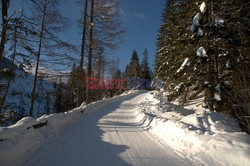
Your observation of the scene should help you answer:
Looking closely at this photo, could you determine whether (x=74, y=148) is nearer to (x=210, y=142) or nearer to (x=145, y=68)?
(x=210, y=142)

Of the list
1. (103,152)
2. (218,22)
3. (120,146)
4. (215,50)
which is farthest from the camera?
(215,50)

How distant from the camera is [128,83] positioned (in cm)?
4609

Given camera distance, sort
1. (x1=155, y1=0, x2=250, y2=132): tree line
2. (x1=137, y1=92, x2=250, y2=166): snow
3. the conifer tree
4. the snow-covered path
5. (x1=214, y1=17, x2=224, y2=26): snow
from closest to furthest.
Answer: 1. (x1=137, y1=92, x2=250, y2=166): snow
2. the snow-covered path
3. (x1=155, y1=0, x2=250, y2=132): tree line
4. (x1=214, y1=17, x2=224, y2=26): snow
5. the conifer tree

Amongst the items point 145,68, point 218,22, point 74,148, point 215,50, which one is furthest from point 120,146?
point 145,68

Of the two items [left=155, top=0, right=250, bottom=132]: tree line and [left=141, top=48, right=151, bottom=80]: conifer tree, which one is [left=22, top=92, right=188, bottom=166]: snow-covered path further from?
[left=141, top=48, right=151, bottom=80]: conifer tree

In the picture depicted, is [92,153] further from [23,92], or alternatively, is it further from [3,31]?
[23,92]

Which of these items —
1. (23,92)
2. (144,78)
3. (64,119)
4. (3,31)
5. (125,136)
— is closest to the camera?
(3,31)

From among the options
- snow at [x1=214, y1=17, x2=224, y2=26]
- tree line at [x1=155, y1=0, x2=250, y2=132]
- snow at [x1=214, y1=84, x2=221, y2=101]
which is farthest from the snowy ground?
snow at [x1=214, y1=17, x2=224, y2=26]

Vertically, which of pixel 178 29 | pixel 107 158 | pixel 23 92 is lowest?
pixel 107 158

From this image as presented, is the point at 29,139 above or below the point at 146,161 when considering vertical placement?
above

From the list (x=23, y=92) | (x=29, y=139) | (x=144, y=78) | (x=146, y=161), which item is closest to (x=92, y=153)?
(x=146, y=161)

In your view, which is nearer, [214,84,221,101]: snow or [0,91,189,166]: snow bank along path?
[0,91,189,166]: snow bank along path

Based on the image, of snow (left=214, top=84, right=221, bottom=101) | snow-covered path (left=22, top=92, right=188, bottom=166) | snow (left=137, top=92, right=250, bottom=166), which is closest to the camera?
snow (left=137, top=92, right=250, bottom=166)

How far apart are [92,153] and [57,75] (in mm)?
7106
